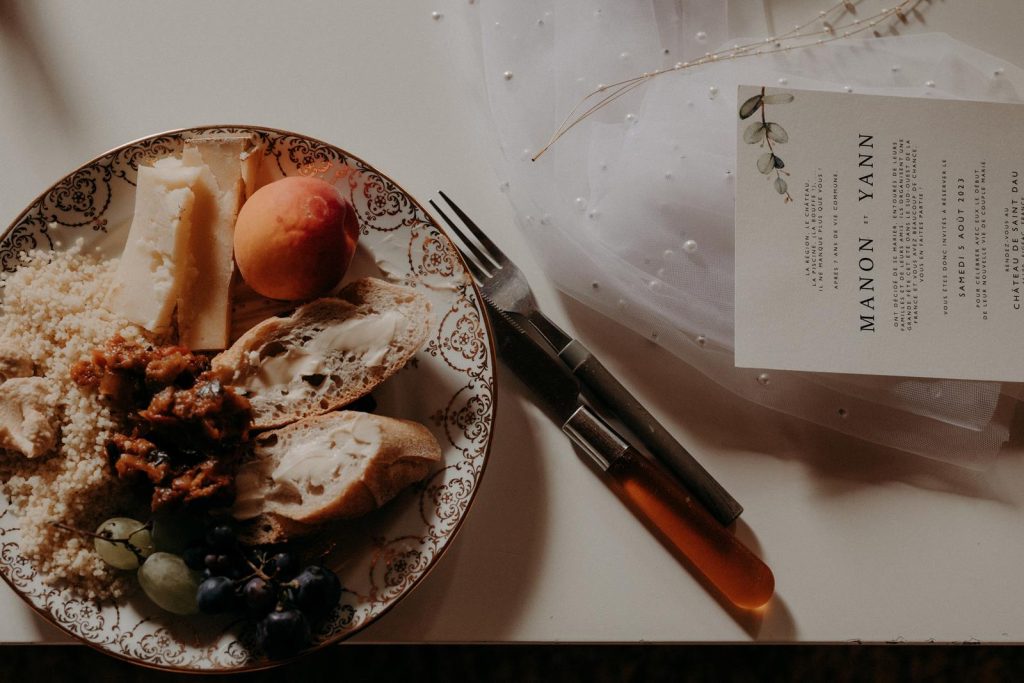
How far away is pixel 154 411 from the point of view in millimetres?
780

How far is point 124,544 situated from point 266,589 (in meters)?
0.17

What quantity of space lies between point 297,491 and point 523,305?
34cm

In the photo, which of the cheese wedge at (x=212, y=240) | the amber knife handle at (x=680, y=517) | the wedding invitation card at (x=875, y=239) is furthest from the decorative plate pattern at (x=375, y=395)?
the wedding invitation card at (x=875, y=239)

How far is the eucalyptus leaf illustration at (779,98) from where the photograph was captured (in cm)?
89

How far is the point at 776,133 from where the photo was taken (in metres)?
0.88

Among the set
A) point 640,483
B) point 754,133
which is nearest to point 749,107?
point 754,133

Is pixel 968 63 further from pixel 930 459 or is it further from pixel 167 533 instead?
pixel 167 533

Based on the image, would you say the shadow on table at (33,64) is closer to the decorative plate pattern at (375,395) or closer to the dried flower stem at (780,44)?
the decorative plate pattern at (375,395)

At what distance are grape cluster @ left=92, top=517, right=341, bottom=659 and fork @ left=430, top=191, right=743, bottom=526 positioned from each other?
367 millimetres

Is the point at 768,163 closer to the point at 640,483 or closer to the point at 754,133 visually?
the point at 754,133

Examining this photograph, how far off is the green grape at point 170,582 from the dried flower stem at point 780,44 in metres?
0.61

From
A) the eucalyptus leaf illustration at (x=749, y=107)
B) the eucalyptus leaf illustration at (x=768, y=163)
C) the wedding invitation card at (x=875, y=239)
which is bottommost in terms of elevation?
the wedding invitation card at (x=875, y=239)

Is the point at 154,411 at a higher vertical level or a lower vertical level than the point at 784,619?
higher

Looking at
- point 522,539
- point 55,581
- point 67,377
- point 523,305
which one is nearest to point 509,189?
point 523,305
